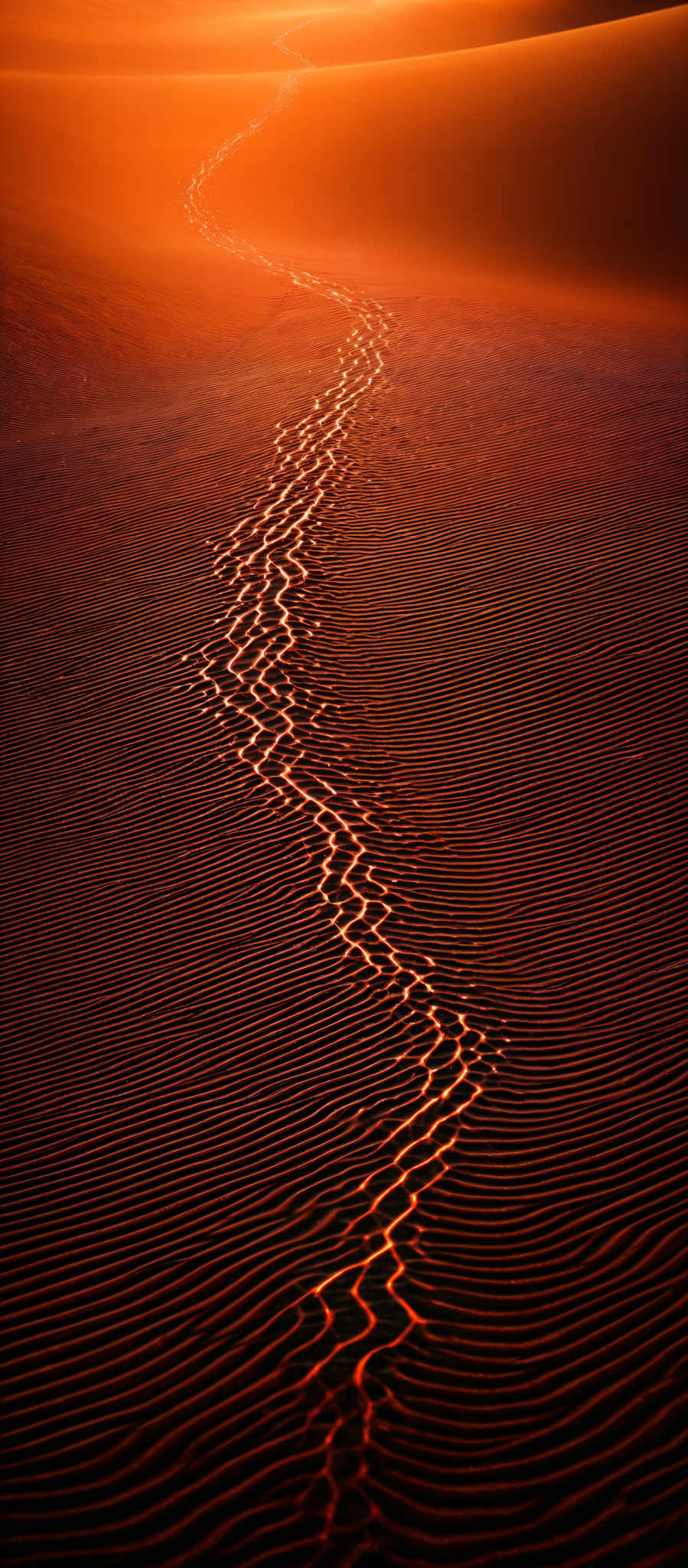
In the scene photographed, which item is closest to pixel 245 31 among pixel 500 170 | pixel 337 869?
pixel 500 170

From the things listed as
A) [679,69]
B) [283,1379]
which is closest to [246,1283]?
[283,1379]

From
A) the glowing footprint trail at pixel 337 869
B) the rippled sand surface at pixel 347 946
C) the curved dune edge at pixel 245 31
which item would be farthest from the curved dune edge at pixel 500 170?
the curved dune edge at pixel 245 31

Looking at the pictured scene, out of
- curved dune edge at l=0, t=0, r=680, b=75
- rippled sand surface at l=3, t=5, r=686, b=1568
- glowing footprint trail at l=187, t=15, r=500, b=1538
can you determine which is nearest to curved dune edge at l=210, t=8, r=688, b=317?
rippled sand surface at l=3, t=5, r=686, b=1568

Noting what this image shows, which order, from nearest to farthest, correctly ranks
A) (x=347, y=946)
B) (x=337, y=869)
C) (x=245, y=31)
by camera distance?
(x=347, y=946), (x=337, y=869), (x=245, y=31)

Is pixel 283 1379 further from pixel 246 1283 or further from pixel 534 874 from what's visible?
pixel 534 874

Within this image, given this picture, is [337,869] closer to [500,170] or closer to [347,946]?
[347,946]

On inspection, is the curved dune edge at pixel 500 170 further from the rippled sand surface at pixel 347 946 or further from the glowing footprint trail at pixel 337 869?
the glowing footprint trail at pixel 337 869

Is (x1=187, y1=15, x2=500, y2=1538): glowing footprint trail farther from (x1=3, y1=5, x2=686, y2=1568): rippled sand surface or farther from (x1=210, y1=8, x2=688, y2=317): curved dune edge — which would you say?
(x1=210, y1=8, x2=688, y2=317): curved dune edge
